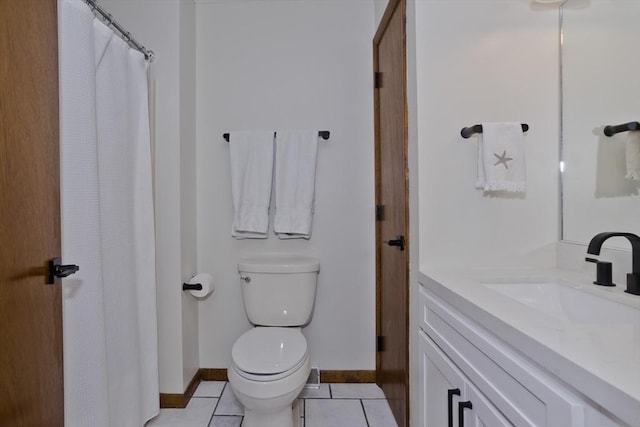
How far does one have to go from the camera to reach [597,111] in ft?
3.84

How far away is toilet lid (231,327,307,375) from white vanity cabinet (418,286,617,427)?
540mm

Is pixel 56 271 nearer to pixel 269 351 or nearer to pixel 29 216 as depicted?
pixel 29 216

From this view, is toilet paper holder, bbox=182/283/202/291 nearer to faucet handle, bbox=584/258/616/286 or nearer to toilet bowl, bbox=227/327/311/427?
toilet bowl, bbox=227/327/311/427

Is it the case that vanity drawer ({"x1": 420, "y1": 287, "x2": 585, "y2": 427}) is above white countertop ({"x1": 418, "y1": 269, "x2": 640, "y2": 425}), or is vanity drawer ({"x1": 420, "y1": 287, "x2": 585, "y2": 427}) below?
below

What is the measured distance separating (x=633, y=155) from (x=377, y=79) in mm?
1245

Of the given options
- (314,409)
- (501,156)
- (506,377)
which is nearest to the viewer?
(506,377)

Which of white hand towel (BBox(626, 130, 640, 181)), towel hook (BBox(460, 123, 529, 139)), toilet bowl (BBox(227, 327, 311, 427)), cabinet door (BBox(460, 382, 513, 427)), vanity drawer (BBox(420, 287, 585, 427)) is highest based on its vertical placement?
towel hook (BBox(460, 123, 529, 139))

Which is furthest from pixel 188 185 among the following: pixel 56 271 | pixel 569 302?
pixel 569 302

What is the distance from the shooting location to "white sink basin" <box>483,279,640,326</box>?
32.3 inches

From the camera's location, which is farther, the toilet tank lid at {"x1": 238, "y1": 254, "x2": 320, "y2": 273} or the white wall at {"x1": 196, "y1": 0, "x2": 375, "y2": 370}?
the white wall at {"x1": 196, "y1": 0, "x2": 375, "y2": 370}

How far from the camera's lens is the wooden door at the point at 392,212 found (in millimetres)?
1375

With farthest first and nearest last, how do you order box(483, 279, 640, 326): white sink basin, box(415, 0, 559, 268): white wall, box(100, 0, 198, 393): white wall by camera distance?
box(100, 0, 198, 393): white wall
box(415, 0, 559, 268): white wall
box(483, 279, 640, 326): white sink basin

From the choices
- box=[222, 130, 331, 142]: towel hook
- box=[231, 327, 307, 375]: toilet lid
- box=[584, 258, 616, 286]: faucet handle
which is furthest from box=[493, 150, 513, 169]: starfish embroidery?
box=[231, 327, 307, 375]: toilet lid

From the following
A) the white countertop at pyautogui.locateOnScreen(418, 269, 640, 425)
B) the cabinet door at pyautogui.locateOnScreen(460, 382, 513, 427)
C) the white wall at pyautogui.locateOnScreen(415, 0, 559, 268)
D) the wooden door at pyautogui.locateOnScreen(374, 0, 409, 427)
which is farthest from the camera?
the wooden door at pyautogui.locateOnScreen(374, 0, 409, 427)
